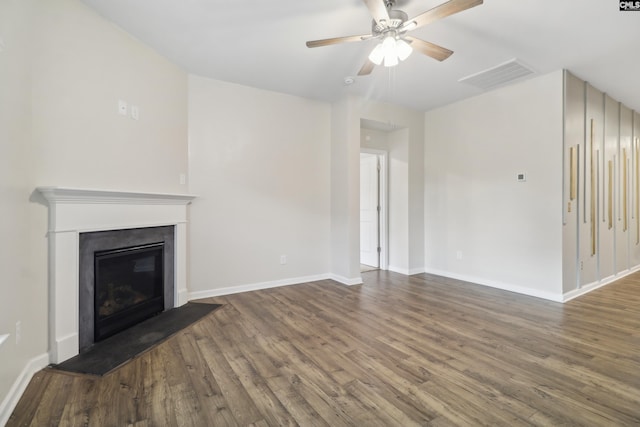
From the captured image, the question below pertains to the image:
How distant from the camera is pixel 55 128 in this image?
219cm

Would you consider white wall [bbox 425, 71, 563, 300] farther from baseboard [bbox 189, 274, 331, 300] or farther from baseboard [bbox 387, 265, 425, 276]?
baseboard [bbox 189, 274, 331, 300]

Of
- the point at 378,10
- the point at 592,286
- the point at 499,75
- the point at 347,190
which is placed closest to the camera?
the point at 378,10

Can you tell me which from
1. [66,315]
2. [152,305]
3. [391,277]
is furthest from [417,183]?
[66,315]

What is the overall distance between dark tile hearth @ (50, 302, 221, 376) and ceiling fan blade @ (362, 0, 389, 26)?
302 cm

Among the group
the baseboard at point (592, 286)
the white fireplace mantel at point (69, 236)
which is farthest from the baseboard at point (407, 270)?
the white fireplace mantel at point (69, 236)

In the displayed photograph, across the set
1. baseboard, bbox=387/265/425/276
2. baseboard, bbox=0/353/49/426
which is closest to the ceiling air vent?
baseboard, bbox=387/265/425/276

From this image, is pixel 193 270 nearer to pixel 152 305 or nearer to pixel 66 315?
pixel 152 305

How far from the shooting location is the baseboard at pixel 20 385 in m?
1.55

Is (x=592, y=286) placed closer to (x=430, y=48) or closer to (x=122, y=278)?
(x=430, y=48)

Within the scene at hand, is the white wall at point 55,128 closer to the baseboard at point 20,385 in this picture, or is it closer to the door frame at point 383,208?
the baseboard at point 20,385

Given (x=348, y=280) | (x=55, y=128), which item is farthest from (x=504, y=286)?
(x=55, y=128)

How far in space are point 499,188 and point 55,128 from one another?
489cm

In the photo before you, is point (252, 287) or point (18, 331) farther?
point (252, 287)

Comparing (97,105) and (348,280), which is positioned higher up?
(97,105)
